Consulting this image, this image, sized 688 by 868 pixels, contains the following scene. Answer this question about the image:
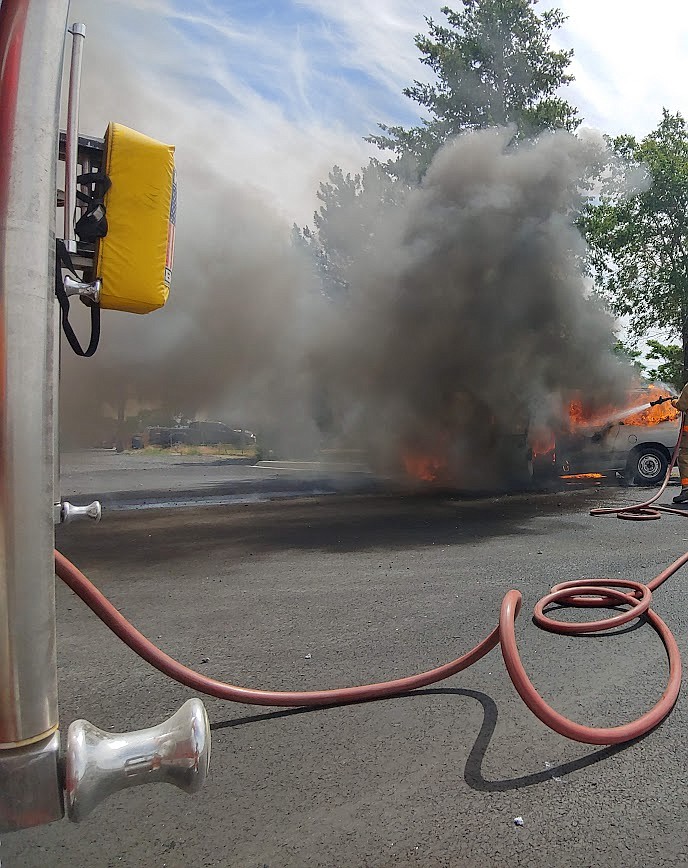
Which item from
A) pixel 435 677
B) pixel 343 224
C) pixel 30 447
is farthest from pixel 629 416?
pixel 30 447

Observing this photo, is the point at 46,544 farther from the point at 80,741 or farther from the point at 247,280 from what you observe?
the point at 247,280

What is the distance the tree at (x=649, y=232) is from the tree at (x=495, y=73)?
4597mm

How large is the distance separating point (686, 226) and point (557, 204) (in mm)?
3986

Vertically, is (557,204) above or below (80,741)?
above

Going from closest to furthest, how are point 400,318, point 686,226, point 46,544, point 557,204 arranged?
point 46,544 < point 400,318 < point 557,204 < point 686,226

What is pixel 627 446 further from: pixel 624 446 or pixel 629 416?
pixel 629 416

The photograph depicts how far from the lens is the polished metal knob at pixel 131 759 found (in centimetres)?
109

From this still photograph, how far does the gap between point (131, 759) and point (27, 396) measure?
25.9 inches

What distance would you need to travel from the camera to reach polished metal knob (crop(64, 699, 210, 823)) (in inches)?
43.0

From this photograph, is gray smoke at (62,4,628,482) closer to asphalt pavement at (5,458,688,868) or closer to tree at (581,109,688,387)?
tree at (581,109,688,387)

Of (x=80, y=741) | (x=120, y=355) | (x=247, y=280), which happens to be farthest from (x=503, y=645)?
(x=247, y=280)

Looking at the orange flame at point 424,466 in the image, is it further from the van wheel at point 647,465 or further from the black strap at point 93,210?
the black strap at point 93,210

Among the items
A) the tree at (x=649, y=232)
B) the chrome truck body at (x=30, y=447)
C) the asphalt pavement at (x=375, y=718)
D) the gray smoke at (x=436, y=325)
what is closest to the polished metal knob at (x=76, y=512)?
the chrome truck body at (x=30, y=447)

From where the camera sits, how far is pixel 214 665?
3.15m
